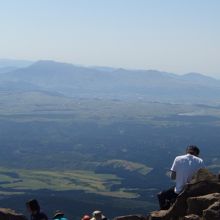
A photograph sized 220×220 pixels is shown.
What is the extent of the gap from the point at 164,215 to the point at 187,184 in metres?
1.49

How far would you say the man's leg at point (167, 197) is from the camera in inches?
850

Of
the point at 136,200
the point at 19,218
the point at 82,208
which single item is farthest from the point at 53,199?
the point at 19,218

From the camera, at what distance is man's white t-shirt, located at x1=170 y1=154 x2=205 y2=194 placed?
20891 mm

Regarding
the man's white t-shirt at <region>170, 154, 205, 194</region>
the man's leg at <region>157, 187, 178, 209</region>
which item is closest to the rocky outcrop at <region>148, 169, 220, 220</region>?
the man's white t-shirt at <region>170, 154, 205, 194</region>

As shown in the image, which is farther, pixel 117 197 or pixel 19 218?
pixel 117 197

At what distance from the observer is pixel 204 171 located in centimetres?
2067

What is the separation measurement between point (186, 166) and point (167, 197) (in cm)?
175

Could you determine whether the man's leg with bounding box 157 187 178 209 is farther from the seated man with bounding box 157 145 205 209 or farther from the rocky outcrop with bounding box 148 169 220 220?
the rocky outcrop with bounding box 148 169 220 220

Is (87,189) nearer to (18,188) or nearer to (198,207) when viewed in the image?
(18,188)

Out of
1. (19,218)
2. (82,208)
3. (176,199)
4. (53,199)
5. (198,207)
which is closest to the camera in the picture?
(198,207)

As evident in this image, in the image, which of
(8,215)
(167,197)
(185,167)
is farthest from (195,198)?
(8,215)

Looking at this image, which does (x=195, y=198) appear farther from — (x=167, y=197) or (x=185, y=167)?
(x=167, y=197)

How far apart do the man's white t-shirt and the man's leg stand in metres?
0.84

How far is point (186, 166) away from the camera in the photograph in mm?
20891
